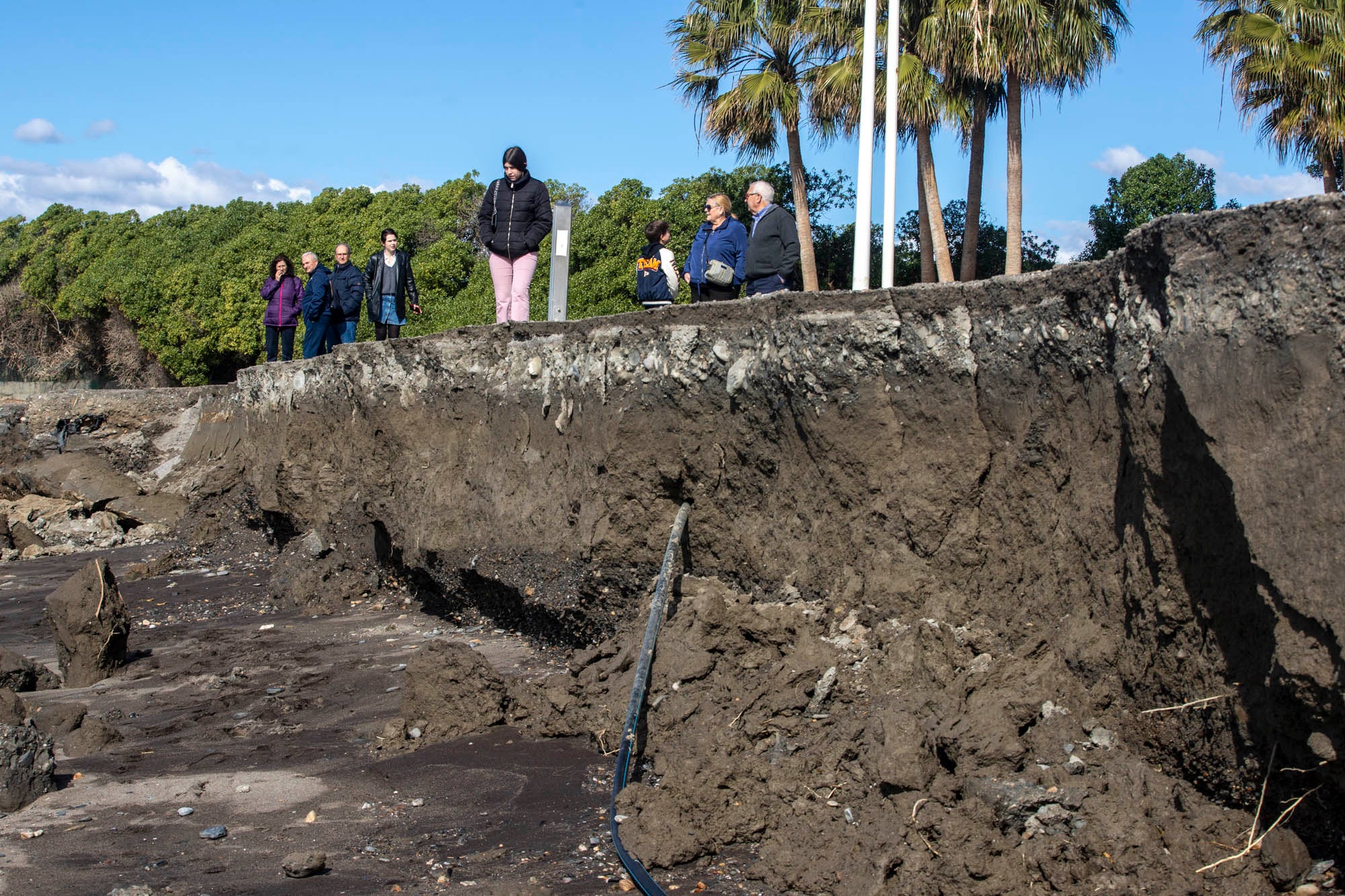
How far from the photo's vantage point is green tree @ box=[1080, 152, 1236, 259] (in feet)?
67.2

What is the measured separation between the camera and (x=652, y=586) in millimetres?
6668

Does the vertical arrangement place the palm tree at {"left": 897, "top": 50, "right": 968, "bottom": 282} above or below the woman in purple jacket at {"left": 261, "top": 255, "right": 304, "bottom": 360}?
above

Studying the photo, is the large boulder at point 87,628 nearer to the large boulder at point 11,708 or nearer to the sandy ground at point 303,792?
the sandy ground at point 303,792

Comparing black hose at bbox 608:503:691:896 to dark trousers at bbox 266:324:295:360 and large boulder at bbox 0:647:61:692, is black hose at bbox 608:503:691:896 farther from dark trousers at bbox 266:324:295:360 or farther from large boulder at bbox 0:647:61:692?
dark trousers at bbox 266:324:295:360

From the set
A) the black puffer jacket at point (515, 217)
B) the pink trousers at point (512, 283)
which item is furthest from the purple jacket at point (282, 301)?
the black puffer jacket at point (515, 217)

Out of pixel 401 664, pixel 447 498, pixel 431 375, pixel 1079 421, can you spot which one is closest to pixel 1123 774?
pixel 1079 421

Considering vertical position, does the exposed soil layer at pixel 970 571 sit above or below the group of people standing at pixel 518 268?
below

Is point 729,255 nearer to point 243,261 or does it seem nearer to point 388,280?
point 388,280

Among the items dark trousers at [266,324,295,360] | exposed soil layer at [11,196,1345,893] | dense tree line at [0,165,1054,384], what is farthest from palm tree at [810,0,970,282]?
exposed soil layer at [11,196,1345,893]

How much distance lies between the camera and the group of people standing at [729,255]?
23.3 feet

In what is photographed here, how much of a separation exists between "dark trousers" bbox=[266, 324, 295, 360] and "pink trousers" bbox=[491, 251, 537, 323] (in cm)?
534

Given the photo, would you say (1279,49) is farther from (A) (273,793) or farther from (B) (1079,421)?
(A) (273,793)

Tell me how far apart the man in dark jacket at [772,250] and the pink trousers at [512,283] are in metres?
2.42

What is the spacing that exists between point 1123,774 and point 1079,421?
127 centimetres
